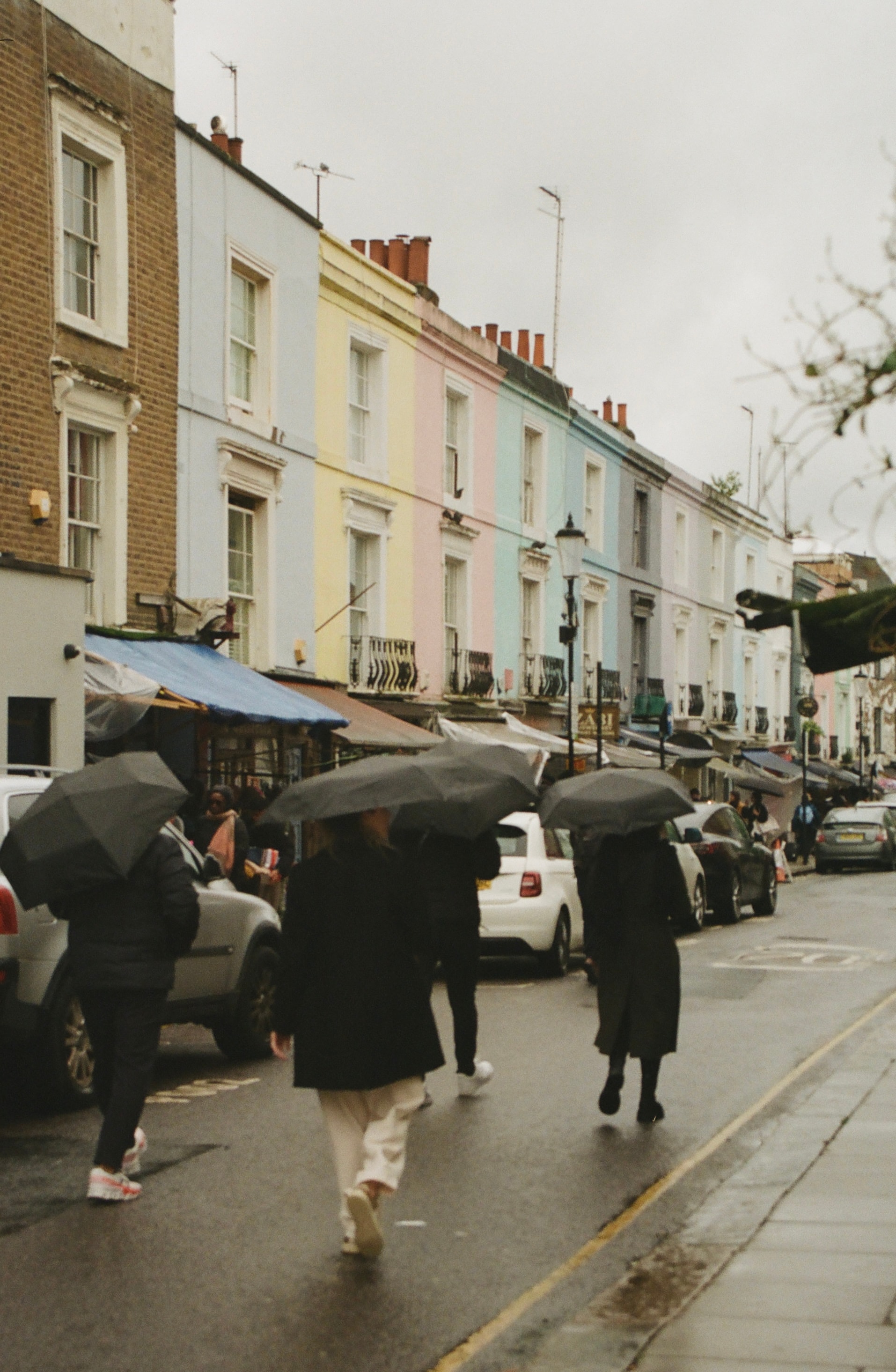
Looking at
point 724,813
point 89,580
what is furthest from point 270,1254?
point 724,813

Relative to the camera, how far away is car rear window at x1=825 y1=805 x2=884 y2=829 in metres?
39.3

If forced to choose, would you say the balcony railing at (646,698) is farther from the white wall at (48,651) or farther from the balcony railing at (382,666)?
the white wall at (48,651)

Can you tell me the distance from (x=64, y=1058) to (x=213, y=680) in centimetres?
1026

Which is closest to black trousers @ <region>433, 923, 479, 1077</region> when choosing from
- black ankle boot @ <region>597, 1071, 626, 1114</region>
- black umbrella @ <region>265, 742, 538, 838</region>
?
black umbrella @ <region>265, 742, 538, 838</region>

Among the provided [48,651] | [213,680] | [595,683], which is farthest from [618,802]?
[595,683]

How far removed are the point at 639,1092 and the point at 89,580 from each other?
9.58 m

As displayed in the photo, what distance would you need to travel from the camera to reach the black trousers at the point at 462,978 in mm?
10312

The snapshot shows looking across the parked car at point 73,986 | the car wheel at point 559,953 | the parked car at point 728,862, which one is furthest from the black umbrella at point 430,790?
the parked car at point 728,862

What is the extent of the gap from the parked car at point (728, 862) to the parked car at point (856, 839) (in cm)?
1389

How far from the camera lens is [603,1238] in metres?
7.09

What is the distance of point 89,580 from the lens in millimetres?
17891

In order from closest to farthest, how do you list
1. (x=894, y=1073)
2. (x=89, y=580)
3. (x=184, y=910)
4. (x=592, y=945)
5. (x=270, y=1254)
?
1. (x=270, y=1254)
2. (x=184, y=910)
3. (x=592, y=945)
4. (x=894, y=1073)
5. (x=89, y=580)

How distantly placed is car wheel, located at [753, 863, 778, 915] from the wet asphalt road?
40.7 feet

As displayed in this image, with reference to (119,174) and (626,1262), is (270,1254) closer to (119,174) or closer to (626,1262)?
(626,1262)
